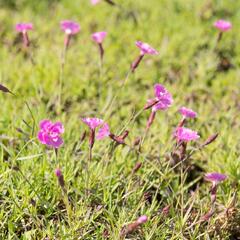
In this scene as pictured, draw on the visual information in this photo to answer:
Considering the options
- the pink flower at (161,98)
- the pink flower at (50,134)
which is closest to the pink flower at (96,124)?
the pink flower at (50,134)

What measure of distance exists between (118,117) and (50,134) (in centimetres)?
100

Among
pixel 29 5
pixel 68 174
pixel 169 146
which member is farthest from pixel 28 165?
pixel 29 5

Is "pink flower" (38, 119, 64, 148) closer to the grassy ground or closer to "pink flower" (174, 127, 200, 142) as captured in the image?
the grassy ground

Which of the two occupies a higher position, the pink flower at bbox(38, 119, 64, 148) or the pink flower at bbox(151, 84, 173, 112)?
the pink flower at bbox(151, 84, 173, 112)

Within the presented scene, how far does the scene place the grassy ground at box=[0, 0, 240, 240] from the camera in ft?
6.48

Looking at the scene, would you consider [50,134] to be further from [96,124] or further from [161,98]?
[161,98]

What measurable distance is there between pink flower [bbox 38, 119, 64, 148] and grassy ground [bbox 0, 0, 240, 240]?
0.16 meters

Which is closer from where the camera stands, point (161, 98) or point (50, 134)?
point (50, 134)

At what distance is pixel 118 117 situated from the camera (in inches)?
108

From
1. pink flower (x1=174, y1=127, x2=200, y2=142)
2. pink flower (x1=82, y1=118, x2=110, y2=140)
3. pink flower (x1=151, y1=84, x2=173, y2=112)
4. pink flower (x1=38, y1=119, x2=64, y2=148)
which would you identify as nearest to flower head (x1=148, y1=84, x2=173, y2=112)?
pink flower (x1=151, y1=84, x2=173, y2=112)

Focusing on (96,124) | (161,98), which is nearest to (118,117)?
(161,98)

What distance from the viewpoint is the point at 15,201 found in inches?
76.6

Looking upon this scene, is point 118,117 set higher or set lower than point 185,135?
lower

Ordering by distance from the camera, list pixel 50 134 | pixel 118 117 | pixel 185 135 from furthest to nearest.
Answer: pixel 118 117 → pixel 185 135 → pixel 50 134
